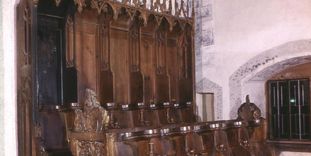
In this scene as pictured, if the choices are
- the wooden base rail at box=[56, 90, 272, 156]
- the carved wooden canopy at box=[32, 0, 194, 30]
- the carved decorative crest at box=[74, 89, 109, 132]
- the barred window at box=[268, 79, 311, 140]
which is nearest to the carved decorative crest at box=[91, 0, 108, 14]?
the carved wooden canopy at box=[32, 0, 194, 30]

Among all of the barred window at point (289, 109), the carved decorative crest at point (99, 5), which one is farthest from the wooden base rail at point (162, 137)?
the barred window at point (289, 109)

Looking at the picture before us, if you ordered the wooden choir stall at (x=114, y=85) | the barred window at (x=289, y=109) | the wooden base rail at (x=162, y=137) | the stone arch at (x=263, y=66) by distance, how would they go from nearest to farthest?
the wooden base rail at (x=162, y=137), the wooden choir stall at (x=114, y=85), the stone arch at (x=263, y=66), the barred window at (x=289, y=109)

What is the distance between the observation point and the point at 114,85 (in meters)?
5.78

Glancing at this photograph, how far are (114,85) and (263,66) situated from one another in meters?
2.33

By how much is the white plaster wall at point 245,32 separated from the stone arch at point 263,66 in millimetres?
42

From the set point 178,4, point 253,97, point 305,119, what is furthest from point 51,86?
point 305,119

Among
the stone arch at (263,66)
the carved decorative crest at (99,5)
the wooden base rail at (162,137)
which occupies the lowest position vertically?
the wooden base rail at (162,137)

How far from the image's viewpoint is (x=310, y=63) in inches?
254

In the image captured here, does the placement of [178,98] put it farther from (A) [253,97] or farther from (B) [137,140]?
(B) [137,140]

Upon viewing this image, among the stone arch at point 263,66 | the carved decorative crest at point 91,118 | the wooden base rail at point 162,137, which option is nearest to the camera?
the wooden base rail at point 162,137

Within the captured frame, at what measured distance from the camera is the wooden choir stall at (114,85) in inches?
150

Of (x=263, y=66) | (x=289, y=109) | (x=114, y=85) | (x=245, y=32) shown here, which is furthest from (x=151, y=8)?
(x=289, y=109)

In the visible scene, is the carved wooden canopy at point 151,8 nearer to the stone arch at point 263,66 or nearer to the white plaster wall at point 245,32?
the white plaster wall at point 245,32

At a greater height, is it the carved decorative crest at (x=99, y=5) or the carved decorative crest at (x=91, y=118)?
the carved decorative crest at (x=99, y=5)
